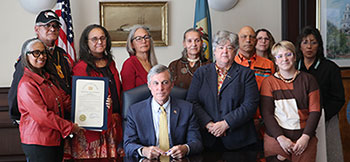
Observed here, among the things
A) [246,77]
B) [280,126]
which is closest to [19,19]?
[246,77]

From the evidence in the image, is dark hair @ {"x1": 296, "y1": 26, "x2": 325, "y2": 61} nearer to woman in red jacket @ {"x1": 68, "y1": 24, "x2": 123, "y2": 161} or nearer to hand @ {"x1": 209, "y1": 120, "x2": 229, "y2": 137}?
hand @ {"x1": 209, "y1": 120, "x2": 229, "y2": 137}

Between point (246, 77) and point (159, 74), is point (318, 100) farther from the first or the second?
point (159, 74)

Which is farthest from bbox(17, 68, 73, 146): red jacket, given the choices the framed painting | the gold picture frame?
the framed painting

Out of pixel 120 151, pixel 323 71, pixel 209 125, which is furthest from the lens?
pixel 323 71

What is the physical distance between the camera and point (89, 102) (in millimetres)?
2754

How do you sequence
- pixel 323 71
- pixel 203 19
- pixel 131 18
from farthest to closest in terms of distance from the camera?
pixel 131 18, pixel 203 19, pixel 323 71

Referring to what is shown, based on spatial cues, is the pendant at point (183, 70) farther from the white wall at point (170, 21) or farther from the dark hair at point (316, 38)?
the white wall at point (170, 21)

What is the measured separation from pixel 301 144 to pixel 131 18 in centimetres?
286

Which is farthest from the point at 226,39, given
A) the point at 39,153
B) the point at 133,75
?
the point at 39,153

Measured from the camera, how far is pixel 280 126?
9.25 feet

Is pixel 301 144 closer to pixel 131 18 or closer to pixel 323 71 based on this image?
pixel 323 71

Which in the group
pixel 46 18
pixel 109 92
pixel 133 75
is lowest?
pixel 109 92

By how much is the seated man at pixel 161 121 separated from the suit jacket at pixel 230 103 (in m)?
0.26

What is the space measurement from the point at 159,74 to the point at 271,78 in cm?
97
